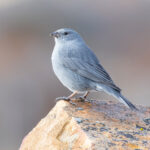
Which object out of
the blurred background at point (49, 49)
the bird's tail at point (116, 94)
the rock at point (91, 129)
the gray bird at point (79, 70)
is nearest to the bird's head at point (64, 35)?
the gray bird at point (79, 70)

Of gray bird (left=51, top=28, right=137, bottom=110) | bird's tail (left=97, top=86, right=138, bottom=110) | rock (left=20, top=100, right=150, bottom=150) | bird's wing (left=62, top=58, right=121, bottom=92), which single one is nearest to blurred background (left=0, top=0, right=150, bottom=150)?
gray bird (left=51, top=28, right=137, bottom=110)

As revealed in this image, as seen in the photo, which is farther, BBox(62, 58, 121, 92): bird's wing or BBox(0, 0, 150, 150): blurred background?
BBox(0, 0, 150, 150): blurred background

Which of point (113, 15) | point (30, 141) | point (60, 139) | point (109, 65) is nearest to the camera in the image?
point (60, 139)

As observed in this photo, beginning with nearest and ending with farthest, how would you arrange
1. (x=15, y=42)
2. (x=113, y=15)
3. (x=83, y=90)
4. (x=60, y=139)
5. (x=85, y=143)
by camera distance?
(x=85, y=143)
(x=60, y=139)
(x=83, y=90)
(x=15, y=42)
(x=113, y=15)

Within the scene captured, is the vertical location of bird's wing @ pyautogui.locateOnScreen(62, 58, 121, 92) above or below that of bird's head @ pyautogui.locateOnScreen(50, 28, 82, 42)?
below

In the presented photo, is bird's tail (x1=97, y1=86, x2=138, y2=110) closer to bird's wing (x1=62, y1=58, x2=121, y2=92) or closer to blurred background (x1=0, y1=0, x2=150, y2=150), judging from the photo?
bird's wing (x1=62, y1=58, x2=121, y2=92)

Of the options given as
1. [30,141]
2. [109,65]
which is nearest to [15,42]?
Result: [109,65]

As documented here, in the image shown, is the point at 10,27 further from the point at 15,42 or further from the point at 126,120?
the point at 126,120

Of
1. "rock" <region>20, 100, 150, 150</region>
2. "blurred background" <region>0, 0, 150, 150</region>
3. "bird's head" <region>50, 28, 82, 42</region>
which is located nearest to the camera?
"rock" <region>20, 100, 150, 150</region>
